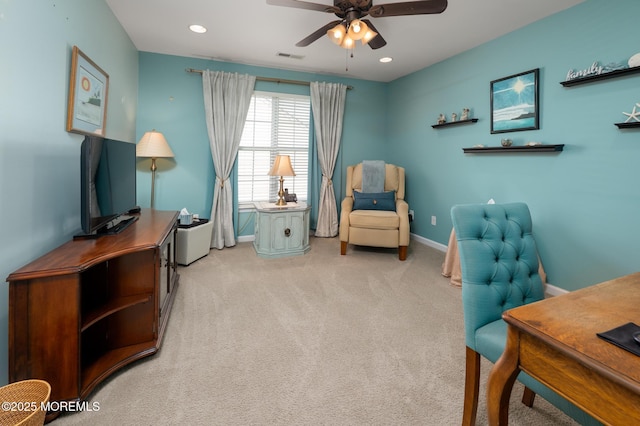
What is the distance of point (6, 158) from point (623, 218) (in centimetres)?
371

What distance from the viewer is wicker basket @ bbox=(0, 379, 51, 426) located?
3.64 feet

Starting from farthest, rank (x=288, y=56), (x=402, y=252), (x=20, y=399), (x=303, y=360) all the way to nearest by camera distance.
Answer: (x=288, y=56) < (x=402, y=252) < (x=303, y=360) < (x=20, y=399)

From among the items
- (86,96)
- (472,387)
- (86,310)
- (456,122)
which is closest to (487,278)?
(472,387)

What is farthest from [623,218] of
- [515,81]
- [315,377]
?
[315,377]

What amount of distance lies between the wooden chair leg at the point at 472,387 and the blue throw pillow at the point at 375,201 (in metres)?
2.80

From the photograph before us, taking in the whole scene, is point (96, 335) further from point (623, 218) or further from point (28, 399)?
point (623, 218)

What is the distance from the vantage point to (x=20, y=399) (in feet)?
3.76

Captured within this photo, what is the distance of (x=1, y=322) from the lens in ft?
4.57

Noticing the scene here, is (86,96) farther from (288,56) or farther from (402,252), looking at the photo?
(402,252)

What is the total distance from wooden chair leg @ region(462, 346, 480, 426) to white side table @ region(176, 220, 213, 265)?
2842 millimetres

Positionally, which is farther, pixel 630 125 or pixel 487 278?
pixel 630 125

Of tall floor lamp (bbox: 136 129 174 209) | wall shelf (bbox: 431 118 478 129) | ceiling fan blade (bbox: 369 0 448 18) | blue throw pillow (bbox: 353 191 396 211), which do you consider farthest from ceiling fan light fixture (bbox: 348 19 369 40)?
tall floor lamp (bbox: 136 129 174 209)

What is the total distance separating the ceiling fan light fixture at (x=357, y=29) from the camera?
2274mm

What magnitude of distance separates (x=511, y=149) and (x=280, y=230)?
254 cm
